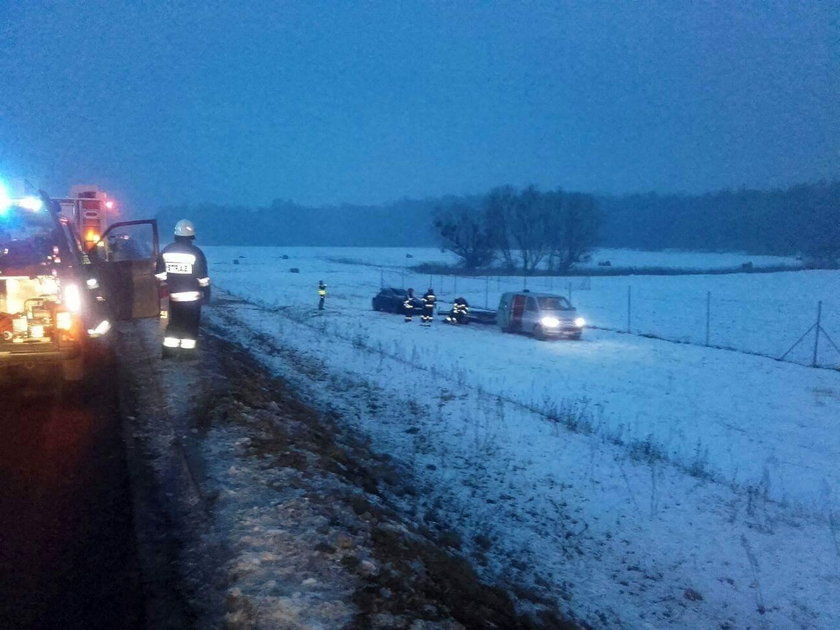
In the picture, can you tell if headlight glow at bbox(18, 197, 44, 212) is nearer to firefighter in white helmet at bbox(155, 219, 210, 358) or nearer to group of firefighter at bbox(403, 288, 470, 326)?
firefighter in white helmet at bbox(155, 219, 210, 358)

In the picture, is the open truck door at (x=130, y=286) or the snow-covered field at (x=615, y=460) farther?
the open truck door at (x=130, y=286)

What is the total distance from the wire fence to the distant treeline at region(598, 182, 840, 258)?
5049 cm

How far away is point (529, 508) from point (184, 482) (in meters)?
3.91

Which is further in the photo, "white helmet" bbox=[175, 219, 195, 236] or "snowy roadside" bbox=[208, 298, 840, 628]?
"white helmet" bbox=[175, 219, 195, 236]

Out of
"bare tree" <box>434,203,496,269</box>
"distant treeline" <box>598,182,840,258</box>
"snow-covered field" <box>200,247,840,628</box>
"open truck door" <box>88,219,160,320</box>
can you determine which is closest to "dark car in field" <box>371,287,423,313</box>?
"snow-covered field" <box>200,247,840,628</box>

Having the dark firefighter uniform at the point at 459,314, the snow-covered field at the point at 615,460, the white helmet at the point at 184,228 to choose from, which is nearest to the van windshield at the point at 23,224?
the white helmet at the point at 184,228

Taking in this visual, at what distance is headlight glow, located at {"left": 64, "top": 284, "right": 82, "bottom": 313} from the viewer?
32.0 ft

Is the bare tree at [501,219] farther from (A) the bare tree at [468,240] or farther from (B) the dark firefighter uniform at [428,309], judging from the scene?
(B) the dark firefighter uniform at [428,309]

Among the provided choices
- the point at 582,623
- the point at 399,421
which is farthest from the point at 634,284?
the point at 582,623

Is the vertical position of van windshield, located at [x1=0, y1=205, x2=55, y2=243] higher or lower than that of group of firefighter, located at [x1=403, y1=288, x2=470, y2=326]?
higher

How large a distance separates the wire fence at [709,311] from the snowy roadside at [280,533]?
20.1m

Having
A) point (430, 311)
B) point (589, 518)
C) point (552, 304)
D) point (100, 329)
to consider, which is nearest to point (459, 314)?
point (430, 311)

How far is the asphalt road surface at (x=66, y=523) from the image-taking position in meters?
4.44

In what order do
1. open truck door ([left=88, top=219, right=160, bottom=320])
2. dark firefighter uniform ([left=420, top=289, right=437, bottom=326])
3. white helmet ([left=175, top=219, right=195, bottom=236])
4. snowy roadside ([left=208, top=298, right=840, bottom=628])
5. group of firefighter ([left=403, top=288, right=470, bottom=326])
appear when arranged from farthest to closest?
group of firefighter ([left=403, top=288, right=470, bottom=326]) < dark firefighter uniform ([left=420, top=289, right=437, bottom=326]) < open truck door ([left=88, top=219, right=160, bottom=320]) < white helmet ([left=175, top=219, right=195, bottom=236]) < snowy roadside ([left=208, top=298, right=840, bottom=628])
